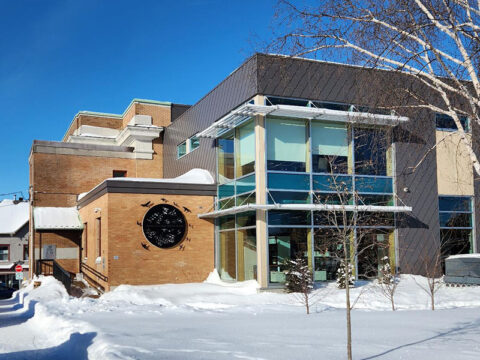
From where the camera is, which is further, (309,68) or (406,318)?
(309,68)

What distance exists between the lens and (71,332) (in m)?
10.8

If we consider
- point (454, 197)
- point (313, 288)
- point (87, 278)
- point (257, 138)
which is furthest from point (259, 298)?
point (87, 278)

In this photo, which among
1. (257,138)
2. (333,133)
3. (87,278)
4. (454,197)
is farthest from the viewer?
(87,278)

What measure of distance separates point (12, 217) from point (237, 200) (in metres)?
44.0

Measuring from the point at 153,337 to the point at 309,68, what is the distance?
12.7 metres

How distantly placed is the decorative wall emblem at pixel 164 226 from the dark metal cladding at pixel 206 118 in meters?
2.48

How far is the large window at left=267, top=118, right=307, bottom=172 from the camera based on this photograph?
764 inches

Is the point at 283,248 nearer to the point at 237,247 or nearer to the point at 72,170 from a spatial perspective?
the point at 237,247

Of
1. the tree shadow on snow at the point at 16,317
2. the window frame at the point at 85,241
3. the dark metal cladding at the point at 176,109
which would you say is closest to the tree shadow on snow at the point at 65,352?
the tree shadow on snow at the point at 16,317

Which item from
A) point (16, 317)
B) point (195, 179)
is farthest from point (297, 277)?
point (16, 317)

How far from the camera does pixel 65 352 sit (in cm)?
970

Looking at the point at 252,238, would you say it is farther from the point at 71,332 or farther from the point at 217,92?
the point at 71,332

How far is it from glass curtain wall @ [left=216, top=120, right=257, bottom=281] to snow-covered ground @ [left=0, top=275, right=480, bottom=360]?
1149 millimetres

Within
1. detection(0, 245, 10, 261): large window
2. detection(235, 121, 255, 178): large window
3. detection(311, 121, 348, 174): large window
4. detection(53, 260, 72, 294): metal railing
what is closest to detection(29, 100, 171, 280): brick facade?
detection(53, 260, 72, 294): metal railing
